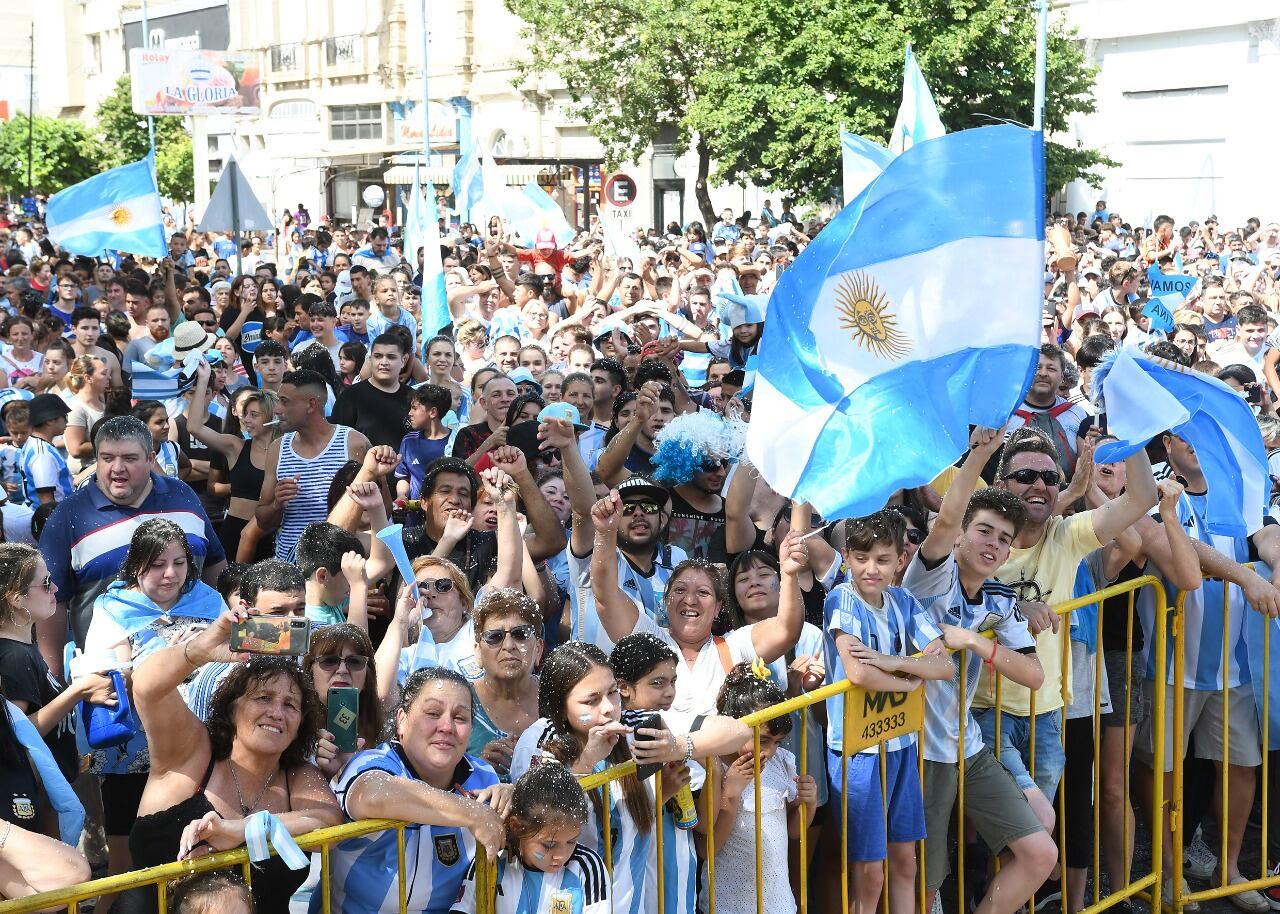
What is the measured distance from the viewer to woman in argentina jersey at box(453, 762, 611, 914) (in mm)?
3801

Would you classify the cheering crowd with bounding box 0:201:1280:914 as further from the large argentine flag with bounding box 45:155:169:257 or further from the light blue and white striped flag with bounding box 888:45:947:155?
the large argentine flag with bounding box 45:155:169:257

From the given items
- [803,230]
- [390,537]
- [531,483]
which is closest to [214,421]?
[531,483]

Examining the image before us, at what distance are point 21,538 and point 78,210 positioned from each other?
9.05 metres

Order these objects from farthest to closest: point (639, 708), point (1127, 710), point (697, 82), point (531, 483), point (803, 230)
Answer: point (697, 82), point (803, 230), point (531, 483), point (1127, 710), point (639, 708)

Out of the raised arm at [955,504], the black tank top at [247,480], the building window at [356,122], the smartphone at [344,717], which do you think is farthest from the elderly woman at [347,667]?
the building window at [356,122]

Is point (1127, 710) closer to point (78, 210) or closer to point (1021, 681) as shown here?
point (1021, 681)

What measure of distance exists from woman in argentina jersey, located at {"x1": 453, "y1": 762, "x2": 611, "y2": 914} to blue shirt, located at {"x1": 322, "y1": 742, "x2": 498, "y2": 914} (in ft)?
0.16

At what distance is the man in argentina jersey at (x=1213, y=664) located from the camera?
6.07 metres

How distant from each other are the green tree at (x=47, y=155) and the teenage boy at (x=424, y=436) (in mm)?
53907

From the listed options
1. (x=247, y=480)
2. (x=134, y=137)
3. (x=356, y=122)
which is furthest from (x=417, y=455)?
(x=134, y=137)

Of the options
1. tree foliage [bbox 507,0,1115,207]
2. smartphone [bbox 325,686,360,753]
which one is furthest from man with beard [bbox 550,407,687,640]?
tree foliage [bbox 507,0,1115,207]

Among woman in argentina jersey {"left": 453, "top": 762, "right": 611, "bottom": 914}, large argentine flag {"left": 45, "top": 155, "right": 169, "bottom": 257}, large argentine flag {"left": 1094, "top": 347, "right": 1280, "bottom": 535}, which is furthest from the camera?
large argentine flag {"left": 45, "top": 155, "right": 169, "bottom": 257}

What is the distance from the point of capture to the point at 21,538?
6863mm

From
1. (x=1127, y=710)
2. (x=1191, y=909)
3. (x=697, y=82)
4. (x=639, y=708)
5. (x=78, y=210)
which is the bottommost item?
(x=1191, y=909)
